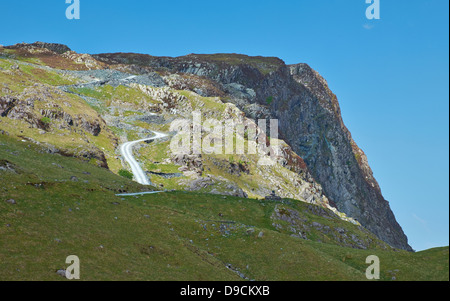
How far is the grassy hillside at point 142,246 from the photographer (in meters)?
29.9

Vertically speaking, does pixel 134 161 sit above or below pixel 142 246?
above

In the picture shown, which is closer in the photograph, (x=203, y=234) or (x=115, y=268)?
(x=115, y=268)

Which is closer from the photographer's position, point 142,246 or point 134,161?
point 142,246

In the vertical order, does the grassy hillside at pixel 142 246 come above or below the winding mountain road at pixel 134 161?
below

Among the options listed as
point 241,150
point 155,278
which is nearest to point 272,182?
point 241,150

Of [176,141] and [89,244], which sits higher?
[176,141]

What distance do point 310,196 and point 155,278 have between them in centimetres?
13114

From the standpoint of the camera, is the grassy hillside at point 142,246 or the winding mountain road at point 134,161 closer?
the grassy hillside at point 142,246

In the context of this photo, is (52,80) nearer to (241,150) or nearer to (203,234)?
(241,150)

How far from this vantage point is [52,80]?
6678 inches

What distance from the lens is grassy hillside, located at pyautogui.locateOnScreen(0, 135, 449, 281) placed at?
29.9m

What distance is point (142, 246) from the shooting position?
36.3 m

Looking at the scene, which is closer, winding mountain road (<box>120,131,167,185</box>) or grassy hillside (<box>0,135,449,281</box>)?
grassy hillside (<box>0,135,449,281</box>)

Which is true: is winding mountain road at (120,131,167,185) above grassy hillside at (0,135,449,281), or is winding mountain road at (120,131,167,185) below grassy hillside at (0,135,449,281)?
above
